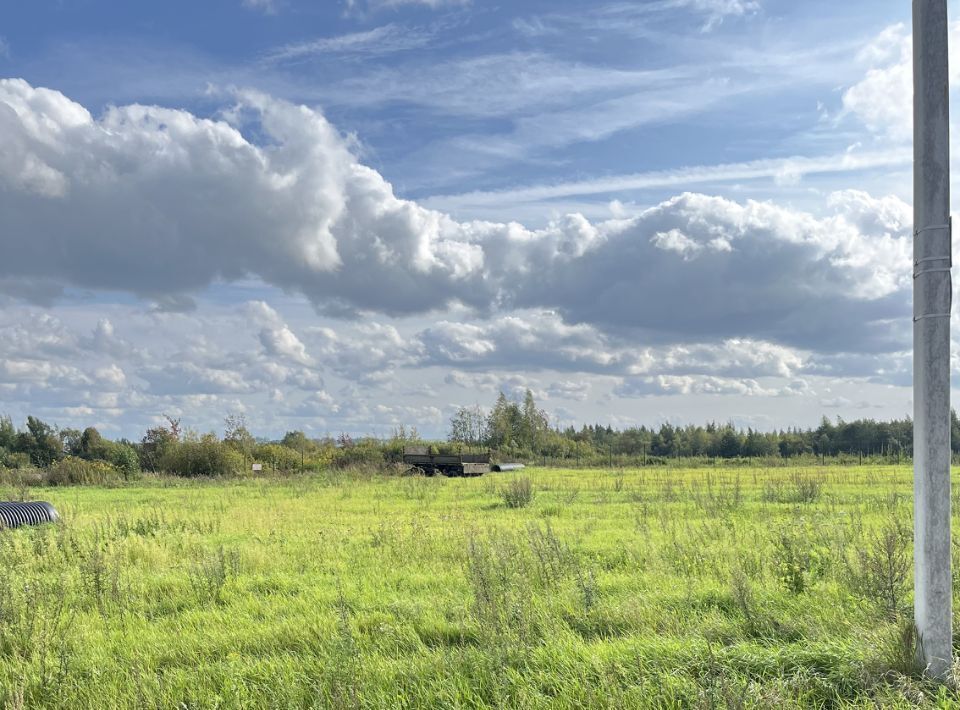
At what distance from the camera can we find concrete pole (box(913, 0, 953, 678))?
487 centimetres

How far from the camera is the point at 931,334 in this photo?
495cm

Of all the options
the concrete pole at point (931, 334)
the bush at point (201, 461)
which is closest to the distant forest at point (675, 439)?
the bush at point (201, 461)

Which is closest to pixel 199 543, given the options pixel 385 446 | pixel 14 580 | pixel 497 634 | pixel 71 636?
pixel 14 580

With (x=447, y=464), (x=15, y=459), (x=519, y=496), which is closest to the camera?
(x=519, y=496)

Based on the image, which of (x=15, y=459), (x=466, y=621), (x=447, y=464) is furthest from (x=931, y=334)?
(x=15, y=459)

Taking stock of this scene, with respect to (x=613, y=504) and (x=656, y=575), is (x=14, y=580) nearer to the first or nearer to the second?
(x=656, y=575)

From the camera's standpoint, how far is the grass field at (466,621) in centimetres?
566

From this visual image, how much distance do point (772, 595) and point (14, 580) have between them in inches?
374

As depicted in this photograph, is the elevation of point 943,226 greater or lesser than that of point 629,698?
greater

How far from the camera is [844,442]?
93125mm

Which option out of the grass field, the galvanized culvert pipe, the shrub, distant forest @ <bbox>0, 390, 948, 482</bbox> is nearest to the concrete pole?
the grass field

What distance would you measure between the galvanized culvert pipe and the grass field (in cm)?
322

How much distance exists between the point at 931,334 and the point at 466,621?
189 inches

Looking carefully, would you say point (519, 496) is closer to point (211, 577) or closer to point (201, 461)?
point (211, 577)
